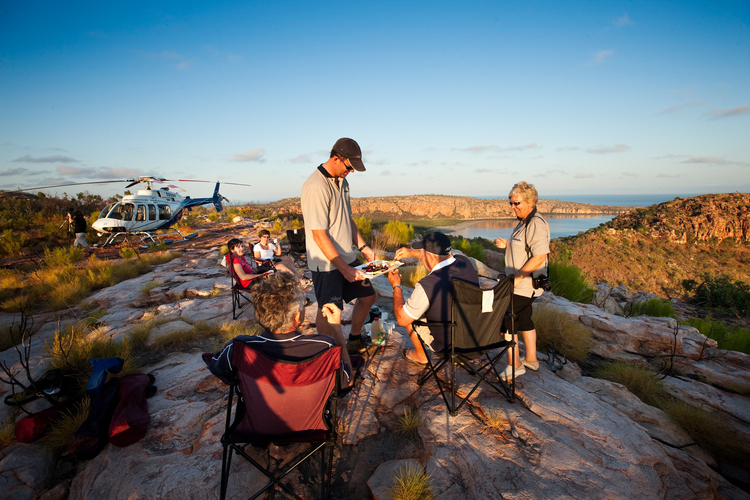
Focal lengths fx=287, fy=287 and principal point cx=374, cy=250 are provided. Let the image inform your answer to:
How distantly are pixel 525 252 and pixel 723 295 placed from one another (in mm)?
10944

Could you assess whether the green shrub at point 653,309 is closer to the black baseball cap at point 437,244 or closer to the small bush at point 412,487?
the black baseball cap at point 437,244

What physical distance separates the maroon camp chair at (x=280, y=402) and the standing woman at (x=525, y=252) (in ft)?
6.47

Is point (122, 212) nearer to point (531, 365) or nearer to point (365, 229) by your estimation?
point (365, 229)

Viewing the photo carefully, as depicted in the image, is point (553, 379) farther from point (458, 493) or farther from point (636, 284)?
point (636, 284)

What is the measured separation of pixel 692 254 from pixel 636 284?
4826 millimetres

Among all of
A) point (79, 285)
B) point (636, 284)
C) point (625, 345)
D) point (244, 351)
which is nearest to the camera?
point (244, 351)

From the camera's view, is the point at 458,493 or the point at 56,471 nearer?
the point at 458,493

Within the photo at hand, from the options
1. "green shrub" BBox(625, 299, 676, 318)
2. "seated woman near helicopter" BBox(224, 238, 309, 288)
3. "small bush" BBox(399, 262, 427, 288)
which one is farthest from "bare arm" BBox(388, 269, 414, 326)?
"green shrub" BBox(625, 299, 676, 318)

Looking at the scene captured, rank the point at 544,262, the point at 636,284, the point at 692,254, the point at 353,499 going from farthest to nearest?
the point at 692,254, the point at 636,284, the point at 544,262, the point at 353,499

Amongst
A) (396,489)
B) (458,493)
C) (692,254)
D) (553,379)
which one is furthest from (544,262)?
(692,254)

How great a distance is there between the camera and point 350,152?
2564 millimetres

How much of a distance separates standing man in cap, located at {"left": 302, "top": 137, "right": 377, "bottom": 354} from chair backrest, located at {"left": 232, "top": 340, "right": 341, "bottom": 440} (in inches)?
29.7

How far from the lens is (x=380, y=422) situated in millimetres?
2578

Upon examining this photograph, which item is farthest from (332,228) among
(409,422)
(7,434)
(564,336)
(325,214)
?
(564,336)
